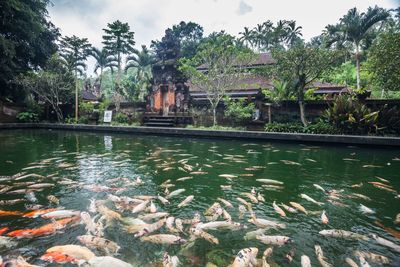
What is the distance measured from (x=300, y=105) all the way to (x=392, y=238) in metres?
11.2

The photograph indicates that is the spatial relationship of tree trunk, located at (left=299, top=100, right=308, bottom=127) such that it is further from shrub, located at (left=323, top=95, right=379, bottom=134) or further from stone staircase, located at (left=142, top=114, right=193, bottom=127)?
stone staircase, located at (left=142, top=114, right=193, bottom=127)

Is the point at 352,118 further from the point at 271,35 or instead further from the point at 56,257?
the point at 271,35

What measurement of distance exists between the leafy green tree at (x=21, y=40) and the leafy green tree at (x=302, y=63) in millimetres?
17015

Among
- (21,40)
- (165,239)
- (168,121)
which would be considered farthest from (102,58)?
(165,239)

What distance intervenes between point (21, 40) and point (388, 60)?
24216 millimetres

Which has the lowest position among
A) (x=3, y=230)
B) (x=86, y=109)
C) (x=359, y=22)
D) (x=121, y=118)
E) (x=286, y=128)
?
(x=3, y=230)

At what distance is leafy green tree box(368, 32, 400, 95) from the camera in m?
10.9

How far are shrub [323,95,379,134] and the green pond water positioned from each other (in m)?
2.28

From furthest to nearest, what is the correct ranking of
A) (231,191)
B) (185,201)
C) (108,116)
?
(108,116)
(231,191)
(185,201)

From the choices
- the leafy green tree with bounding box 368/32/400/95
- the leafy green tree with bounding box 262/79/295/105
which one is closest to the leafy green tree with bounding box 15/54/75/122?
the leafy green tree with bounding box 262/79/295/105

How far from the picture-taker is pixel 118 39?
36.1m

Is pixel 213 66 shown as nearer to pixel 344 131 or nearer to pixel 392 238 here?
pixel 344 131

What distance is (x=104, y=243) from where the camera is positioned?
2.53 m

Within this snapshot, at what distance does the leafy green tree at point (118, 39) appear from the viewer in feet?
115
